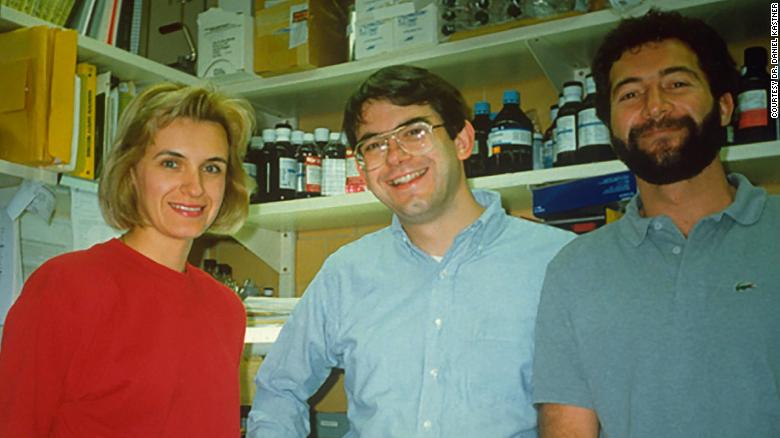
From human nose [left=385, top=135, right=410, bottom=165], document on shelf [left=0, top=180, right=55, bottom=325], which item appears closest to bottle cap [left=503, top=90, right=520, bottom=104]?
human nose [left=385, top=135, right=410, bottom=165]

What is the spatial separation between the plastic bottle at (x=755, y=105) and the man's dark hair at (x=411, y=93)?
2.02 feet

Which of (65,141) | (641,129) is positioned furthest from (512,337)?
(65,141)

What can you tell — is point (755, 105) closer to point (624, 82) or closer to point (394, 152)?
point (624, 82)

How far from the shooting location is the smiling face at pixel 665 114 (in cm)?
113

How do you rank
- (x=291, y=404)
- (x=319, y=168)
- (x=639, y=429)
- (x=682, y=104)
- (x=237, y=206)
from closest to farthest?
1. (x=639, y=429)
2. (x=682, y=104)
3. (x=291, y=404)
4. (x=237, y=206)
5. (x=319, y=168)

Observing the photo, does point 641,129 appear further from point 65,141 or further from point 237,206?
point 65,141

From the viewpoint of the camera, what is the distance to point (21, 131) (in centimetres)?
162

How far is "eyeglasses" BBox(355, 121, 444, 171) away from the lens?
4.46ft

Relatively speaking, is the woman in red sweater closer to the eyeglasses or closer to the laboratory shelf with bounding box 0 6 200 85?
the eyeglasses

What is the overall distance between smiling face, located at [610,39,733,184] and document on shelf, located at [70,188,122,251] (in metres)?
1.29

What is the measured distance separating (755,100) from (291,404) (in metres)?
1.20

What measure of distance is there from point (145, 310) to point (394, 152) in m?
0.58

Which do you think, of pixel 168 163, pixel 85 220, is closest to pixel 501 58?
pixel 168 163

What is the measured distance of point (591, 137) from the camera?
1.57 meters
